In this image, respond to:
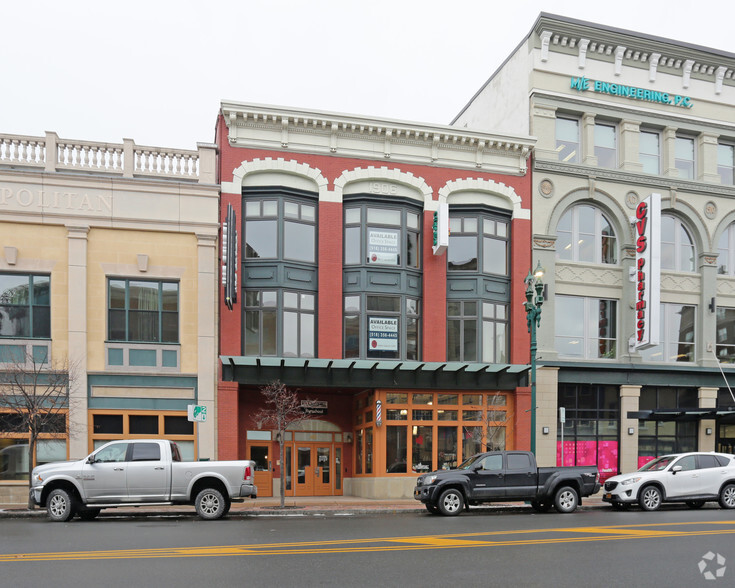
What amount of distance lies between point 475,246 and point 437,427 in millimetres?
6656

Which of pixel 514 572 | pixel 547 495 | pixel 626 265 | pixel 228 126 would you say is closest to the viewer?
pixel 514 572

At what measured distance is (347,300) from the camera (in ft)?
86.0

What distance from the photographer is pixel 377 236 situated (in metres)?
26.4

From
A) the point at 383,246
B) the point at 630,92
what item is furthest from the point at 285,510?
the point at 630,92

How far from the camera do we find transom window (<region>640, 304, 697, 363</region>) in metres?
29.3

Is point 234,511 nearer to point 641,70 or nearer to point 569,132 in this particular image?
point 569,132

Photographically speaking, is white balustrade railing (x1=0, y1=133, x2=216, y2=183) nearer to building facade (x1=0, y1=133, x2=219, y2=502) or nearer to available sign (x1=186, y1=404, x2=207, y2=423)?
building facade (x1=0, y1=133, x2=219, y2=502)

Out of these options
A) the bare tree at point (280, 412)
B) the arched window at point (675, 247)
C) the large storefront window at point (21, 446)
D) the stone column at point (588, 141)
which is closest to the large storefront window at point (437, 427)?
the bare tree at point (280, 412)

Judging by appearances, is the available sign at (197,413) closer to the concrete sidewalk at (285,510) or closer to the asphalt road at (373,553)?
the concrete sidewalk at (285,510)

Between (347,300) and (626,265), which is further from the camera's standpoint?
(626,265)

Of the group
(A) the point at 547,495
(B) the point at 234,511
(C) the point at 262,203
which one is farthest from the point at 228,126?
(A) the point at 547,495

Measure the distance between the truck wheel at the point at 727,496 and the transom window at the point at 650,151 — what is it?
14497 millimetres

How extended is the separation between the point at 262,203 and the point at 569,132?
1243 centimetres

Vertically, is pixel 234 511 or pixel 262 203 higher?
pixel 262 203
